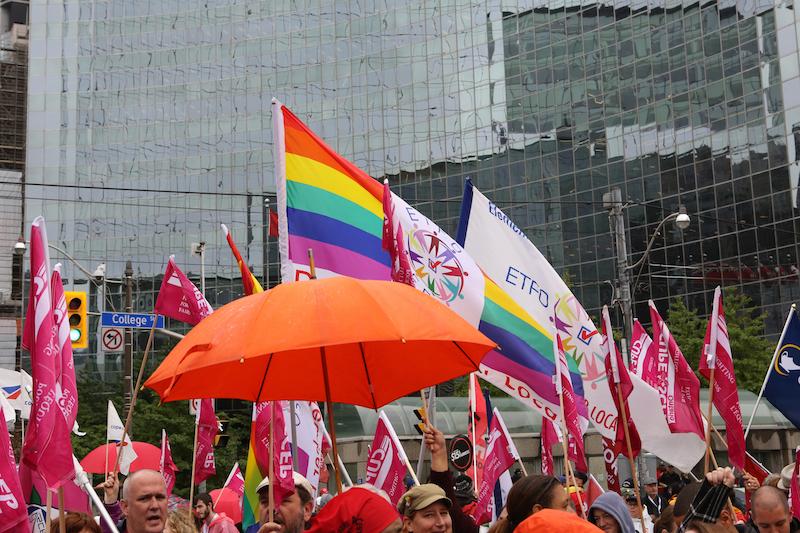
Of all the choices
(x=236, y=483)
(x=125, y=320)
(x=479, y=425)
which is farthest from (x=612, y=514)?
(x=125, y=320)

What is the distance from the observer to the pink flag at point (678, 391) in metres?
10.8

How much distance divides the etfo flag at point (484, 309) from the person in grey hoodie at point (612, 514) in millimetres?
2472

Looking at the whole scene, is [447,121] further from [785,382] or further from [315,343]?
[315,343]

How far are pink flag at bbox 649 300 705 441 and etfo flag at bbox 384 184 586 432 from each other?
8.53 ft

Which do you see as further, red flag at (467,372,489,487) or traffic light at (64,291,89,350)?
traffic light at (64,291,89,350)

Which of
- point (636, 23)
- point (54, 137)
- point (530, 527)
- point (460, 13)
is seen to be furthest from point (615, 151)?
point (530, 527)

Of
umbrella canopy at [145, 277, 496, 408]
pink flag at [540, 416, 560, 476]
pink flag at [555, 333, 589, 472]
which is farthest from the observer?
pink flag at [540, 416, 560, 476]

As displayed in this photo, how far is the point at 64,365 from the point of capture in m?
6.61

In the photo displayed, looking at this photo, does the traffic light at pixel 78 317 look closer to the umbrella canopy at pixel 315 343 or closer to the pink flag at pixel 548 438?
the pink flag at pixel 548 438

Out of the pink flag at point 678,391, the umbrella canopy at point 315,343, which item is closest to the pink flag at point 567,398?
the pink flag at point 678,391

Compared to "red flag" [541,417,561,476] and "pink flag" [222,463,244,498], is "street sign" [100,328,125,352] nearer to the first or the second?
"pink flag" [222,463,244,498]

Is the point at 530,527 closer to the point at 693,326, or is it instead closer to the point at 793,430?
the point at 793,430

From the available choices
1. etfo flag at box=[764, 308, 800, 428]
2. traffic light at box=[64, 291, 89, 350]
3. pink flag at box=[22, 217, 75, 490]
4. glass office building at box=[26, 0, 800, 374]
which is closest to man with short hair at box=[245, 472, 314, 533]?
pink flag at box=[22, 217, 75, 490]

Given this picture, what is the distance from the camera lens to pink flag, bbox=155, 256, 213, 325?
37.1 feet
